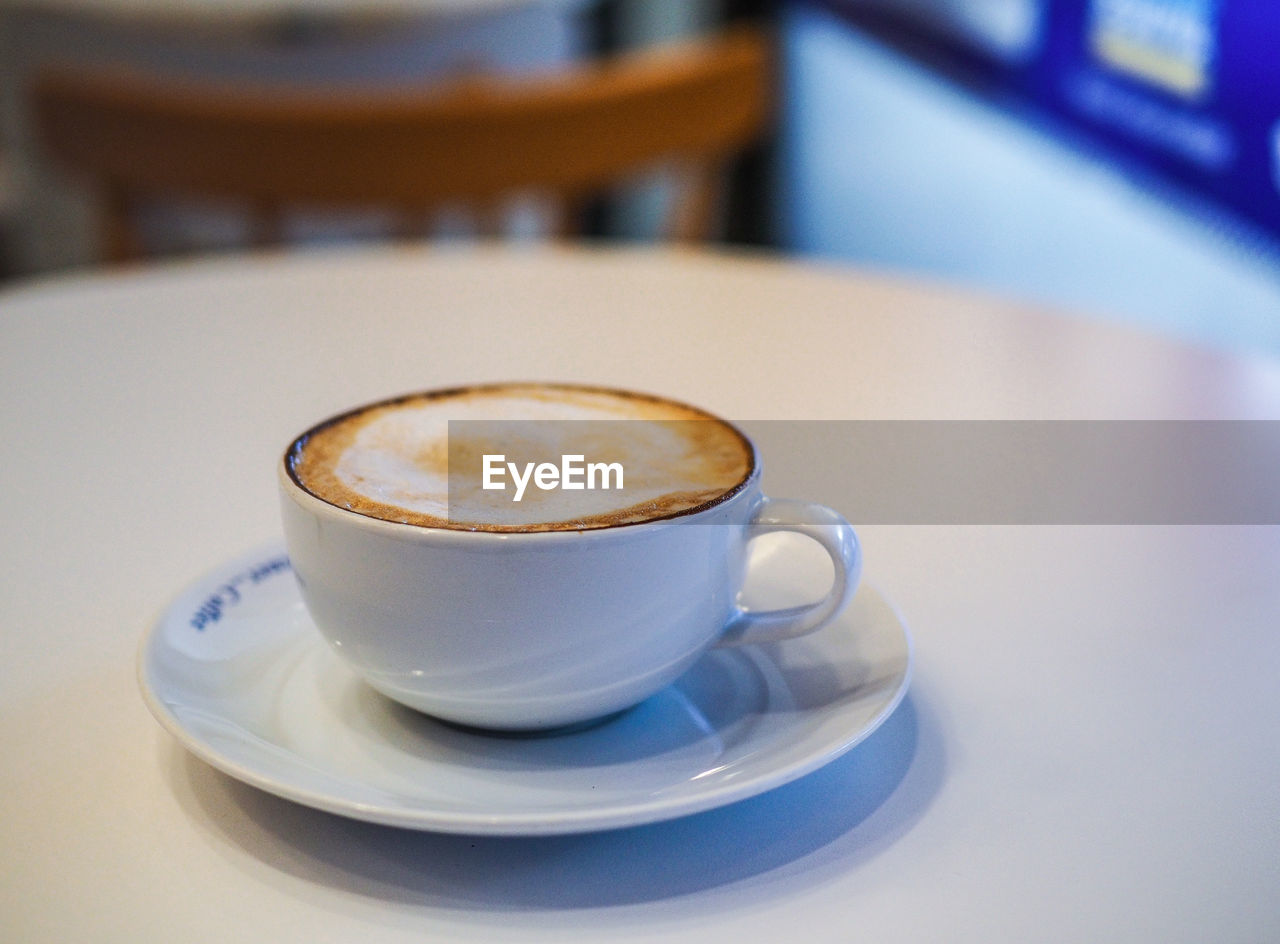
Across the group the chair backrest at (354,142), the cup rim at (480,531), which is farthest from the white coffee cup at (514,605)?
the chair backrest at (354,142)

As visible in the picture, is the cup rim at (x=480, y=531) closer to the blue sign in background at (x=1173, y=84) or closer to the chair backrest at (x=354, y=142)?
the chair backrest at (x=354, y=142)

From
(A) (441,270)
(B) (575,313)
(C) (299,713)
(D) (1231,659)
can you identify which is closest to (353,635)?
(C) (299,713)

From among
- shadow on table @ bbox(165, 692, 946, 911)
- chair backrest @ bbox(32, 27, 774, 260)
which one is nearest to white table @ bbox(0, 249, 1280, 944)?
shadow on table @ bbox(165, 692, 946, 911)

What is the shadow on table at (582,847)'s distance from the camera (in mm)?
281

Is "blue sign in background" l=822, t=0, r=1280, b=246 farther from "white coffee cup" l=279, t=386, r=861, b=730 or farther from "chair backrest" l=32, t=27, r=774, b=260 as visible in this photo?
"white coffee cup" l=279, t=386, r=861, b=730

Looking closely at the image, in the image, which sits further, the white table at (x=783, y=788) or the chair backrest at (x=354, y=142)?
the chair backrest at (x=354, y=142)

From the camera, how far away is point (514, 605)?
0.30 metres

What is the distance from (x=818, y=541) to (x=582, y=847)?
10cm

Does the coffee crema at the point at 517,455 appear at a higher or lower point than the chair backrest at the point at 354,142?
higher

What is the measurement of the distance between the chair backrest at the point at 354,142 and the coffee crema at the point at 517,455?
0.65 meters

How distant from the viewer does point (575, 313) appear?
2.44 feet

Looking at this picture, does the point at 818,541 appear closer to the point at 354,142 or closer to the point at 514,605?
the point at 514,605

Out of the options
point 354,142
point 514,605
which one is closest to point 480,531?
point 514,605

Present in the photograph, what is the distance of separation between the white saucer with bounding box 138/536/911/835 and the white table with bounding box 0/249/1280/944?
0.04 ft
